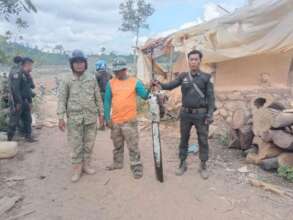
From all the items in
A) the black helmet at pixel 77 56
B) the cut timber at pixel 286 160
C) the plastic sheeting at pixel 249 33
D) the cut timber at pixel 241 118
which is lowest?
the cut timber at pixel 286 160

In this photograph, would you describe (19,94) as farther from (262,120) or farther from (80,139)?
(262,120)

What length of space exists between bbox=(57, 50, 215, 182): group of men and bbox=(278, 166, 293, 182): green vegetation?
1.01 metres

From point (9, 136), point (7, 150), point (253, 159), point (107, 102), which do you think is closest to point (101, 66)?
point (9, 136)

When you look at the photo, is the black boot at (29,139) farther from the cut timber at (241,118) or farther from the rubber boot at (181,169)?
the cut timber at (241,118)

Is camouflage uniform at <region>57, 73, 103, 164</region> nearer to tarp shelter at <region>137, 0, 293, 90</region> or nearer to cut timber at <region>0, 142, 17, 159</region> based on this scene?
cut timber at <region>0, 142, 17, 159</region>

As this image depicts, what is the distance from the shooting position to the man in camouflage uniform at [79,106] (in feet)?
15.6

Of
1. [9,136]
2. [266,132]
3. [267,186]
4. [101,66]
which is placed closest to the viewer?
[267,186]

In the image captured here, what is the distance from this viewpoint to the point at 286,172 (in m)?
4.85

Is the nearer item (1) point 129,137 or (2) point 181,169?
(1) point 129,137

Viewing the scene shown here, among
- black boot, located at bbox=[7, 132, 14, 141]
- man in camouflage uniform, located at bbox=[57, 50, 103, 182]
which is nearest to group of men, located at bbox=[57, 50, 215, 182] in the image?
man in camouflage uniform, located at bbox=[57, 50, 103, 182]

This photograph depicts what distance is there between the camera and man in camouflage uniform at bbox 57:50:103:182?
474 cm

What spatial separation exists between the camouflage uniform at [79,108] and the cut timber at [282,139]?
8.35 feet

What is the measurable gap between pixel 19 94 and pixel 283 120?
4630 mm

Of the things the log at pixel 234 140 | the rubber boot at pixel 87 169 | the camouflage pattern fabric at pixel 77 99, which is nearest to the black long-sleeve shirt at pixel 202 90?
the camouflage pattern fabric at pixel 77 99
